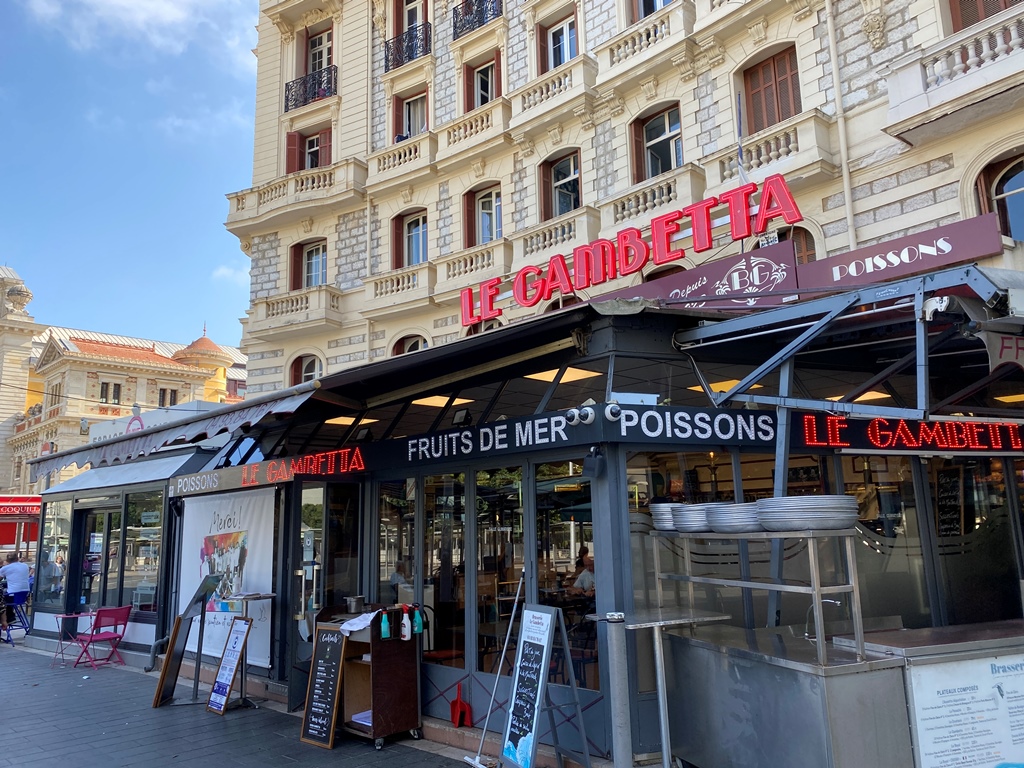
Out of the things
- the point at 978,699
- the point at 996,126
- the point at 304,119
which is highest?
the point at 304,119

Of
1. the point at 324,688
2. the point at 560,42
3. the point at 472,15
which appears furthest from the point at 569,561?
the point at 472,15

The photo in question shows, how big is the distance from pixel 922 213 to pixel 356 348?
13.5 m

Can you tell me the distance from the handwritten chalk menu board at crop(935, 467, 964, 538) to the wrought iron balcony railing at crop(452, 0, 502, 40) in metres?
16.1

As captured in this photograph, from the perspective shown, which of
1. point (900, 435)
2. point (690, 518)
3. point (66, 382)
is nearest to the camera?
point (690, 518)

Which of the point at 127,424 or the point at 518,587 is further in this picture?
the point at 127,424

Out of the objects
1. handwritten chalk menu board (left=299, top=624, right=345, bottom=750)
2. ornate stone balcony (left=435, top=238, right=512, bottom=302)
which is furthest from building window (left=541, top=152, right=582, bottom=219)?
handwritten chalk menu board (left=299, top=624, right=345, bottom=750)

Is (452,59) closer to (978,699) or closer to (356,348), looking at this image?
(356,348)

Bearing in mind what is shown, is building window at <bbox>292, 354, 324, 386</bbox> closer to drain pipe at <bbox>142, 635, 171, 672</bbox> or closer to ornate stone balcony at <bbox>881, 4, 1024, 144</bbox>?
drain pipe at <bbox>142, 635, 171, 672</bbox>

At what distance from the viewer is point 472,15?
2034cm

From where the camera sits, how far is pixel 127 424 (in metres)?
18.4

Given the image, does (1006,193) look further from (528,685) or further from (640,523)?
(528,685)

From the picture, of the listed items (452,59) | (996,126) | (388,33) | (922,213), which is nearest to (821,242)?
(922,213)

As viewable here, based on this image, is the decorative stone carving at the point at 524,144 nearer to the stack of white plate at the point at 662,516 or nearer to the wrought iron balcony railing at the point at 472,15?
the wrought iron balcony railing at the point at 472,15

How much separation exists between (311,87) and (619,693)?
22019mm
